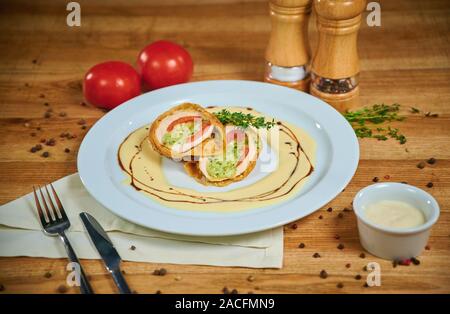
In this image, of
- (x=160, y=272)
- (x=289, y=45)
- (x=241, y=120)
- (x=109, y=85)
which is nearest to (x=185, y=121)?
(x=241, y=120)

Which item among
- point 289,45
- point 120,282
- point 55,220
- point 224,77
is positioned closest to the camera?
point 120,282

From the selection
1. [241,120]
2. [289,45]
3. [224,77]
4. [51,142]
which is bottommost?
[51,142]

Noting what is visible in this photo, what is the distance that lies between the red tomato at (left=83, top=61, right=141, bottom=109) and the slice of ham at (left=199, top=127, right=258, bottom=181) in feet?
2.20

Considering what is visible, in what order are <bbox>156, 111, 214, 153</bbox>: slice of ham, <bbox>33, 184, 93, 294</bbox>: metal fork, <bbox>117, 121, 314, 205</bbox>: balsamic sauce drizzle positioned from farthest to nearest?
1. <bbox>156, 111, 214, 153</bbox>: slice of ham
2. <bbox>117, 121, 314, 205</bbox>: balsamic sauce drizzle
3. <bbox>33, 184, 93, 294</bbox>: metal fork

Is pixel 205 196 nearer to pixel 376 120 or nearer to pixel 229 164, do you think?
pixel 229 164

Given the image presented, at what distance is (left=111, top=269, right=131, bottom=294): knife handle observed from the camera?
1.92 m

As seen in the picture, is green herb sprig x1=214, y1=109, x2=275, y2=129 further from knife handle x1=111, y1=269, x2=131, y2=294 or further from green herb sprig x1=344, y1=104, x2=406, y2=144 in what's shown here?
knife handle x1=111, y1=269, x2=131, y2=294

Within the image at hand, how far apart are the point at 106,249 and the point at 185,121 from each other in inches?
28.9

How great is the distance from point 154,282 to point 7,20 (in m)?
2.43

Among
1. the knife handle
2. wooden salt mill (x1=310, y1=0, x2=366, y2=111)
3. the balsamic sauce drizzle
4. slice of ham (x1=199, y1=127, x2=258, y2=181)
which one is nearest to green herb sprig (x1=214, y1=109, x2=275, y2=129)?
slice of ham (x1=199, y1=127, x2=258, y2=181)

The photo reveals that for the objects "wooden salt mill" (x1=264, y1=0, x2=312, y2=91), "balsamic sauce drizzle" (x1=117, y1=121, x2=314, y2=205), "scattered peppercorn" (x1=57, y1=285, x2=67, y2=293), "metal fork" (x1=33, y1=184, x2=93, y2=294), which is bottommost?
"scattered peppercorn" (x1=57, y1=285, x2=67, y2=293)

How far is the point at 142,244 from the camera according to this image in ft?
7.03

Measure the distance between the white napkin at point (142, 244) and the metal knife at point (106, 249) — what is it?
0.03 m

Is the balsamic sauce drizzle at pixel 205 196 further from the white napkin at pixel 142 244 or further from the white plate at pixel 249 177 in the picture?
the white napkin at pixel 142 244
